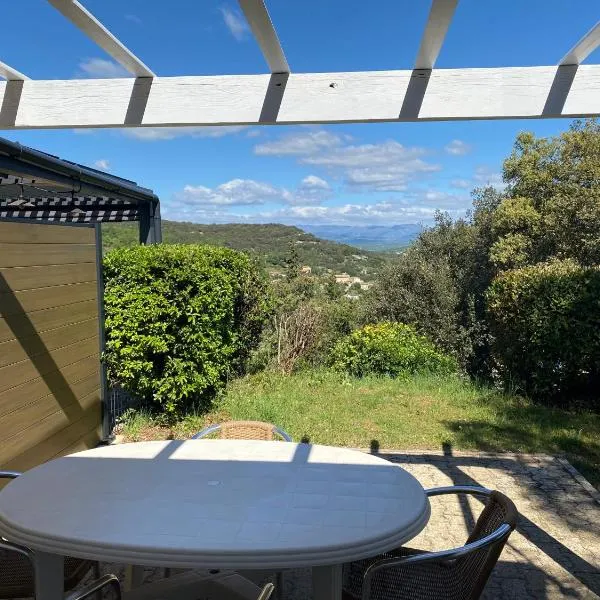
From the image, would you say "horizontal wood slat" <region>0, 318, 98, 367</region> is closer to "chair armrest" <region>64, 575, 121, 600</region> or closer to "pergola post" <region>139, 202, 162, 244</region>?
"chair armrest" <region>64, 575, 121, 600</region>

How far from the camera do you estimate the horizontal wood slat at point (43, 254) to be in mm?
3623

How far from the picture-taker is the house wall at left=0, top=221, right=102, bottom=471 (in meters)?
3.59

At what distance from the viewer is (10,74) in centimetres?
269

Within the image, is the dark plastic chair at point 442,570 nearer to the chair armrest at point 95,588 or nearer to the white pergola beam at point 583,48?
the chair armrest at point 95,588

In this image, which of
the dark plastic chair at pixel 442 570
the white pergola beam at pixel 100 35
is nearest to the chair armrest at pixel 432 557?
the dark plastic chair at pixel 442 570

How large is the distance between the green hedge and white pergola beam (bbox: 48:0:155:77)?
212 inches

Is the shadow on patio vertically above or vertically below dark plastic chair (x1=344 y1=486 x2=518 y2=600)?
below

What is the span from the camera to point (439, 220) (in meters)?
14.6

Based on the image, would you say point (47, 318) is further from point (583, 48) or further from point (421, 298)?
point (421, 298)

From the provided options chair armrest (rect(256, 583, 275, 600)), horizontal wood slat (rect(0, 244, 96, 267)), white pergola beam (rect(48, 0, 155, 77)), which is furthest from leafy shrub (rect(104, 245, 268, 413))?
chair armrest (rect(256, 583, 275, 600))

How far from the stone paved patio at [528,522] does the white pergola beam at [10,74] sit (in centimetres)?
263

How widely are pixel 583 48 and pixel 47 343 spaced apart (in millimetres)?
3955

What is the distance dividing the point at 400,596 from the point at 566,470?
294 cm

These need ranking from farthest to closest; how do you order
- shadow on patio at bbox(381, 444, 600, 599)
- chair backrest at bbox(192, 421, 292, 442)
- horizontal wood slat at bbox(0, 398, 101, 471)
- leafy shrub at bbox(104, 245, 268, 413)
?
leafy shrub at bbox(104, 245, 268, 413) < horizontal wood slat at bbox(0, 398, 101, 471) < chair backrest at bbox(192, 421, 292, 442) < shadow on patio at bbox(381, 444, 600, 599)
